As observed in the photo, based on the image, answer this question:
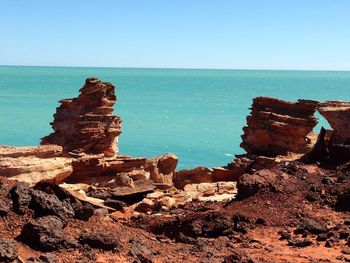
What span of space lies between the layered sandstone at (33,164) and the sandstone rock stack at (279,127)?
11697 millimetres

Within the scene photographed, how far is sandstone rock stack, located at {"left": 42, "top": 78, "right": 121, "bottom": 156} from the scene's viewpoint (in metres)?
30.3

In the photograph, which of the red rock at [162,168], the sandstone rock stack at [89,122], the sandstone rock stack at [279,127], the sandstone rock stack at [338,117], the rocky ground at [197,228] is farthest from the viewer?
the sandstone rock stack at [279,127]

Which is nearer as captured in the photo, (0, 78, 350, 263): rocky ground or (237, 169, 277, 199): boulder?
(0, 78, 350, 263): rocky ground

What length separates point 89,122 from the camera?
30.5 metres

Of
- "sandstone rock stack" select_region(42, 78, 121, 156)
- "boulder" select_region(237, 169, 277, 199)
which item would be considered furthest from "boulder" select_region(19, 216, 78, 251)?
"sandstone rock stack" select_region(42, 78, 121, 156)

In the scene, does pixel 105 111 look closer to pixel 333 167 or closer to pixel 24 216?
pixel 333 167

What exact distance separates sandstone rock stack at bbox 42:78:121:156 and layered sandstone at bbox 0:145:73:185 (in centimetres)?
482

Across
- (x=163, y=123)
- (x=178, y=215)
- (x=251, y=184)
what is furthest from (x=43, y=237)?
(x=163, y=123)

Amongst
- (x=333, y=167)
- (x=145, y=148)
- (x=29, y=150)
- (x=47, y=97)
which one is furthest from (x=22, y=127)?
(x=333, y=167)

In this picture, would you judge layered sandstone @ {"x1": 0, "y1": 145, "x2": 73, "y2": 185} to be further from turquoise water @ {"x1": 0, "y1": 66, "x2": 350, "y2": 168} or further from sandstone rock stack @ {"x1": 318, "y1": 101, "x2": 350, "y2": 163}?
turquoise water @ {"x1": 0, "y1": 66, "x2": 350, "y2": 168}

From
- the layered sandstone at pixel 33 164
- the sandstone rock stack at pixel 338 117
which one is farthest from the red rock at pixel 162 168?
the sandstone rock stack at pixel 338 117

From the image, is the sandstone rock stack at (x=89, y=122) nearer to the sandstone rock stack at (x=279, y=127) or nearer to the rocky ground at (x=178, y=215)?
the rocky ground at (x=178, y=215)

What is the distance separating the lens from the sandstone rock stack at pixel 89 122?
1192 inches

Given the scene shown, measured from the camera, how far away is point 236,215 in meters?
14.6
